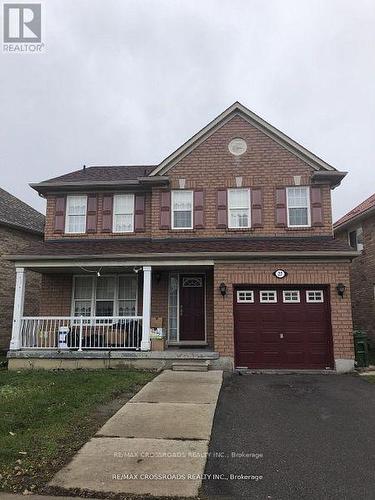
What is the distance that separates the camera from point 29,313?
17.9 metres

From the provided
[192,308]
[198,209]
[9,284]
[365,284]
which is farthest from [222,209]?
[9,284]

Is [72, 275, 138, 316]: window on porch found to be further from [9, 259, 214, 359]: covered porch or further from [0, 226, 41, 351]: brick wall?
[0, 226, 41, 351]: brick wall

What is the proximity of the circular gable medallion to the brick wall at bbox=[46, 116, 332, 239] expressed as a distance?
0.13 metres

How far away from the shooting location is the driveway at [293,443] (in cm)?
437

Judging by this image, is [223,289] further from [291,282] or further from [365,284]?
[365,284]

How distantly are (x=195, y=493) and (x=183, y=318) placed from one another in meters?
9.58

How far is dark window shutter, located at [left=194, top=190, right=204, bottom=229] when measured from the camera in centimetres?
1395

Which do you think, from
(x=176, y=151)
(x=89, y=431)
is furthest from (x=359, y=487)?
(x=176, y=151)

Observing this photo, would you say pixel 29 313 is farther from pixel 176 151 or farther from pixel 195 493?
pixel 195 493

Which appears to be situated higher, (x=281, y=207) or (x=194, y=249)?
(x=281, y=207)

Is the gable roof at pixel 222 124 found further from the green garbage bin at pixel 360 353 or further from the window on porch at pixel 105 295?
the green garbage bin at pixel 360 353

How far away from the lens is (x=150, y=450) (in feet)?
17.7

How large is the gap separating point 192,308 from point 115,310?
2.65 metres

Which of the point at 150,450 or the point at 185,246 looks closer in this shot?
the point at 150,450
